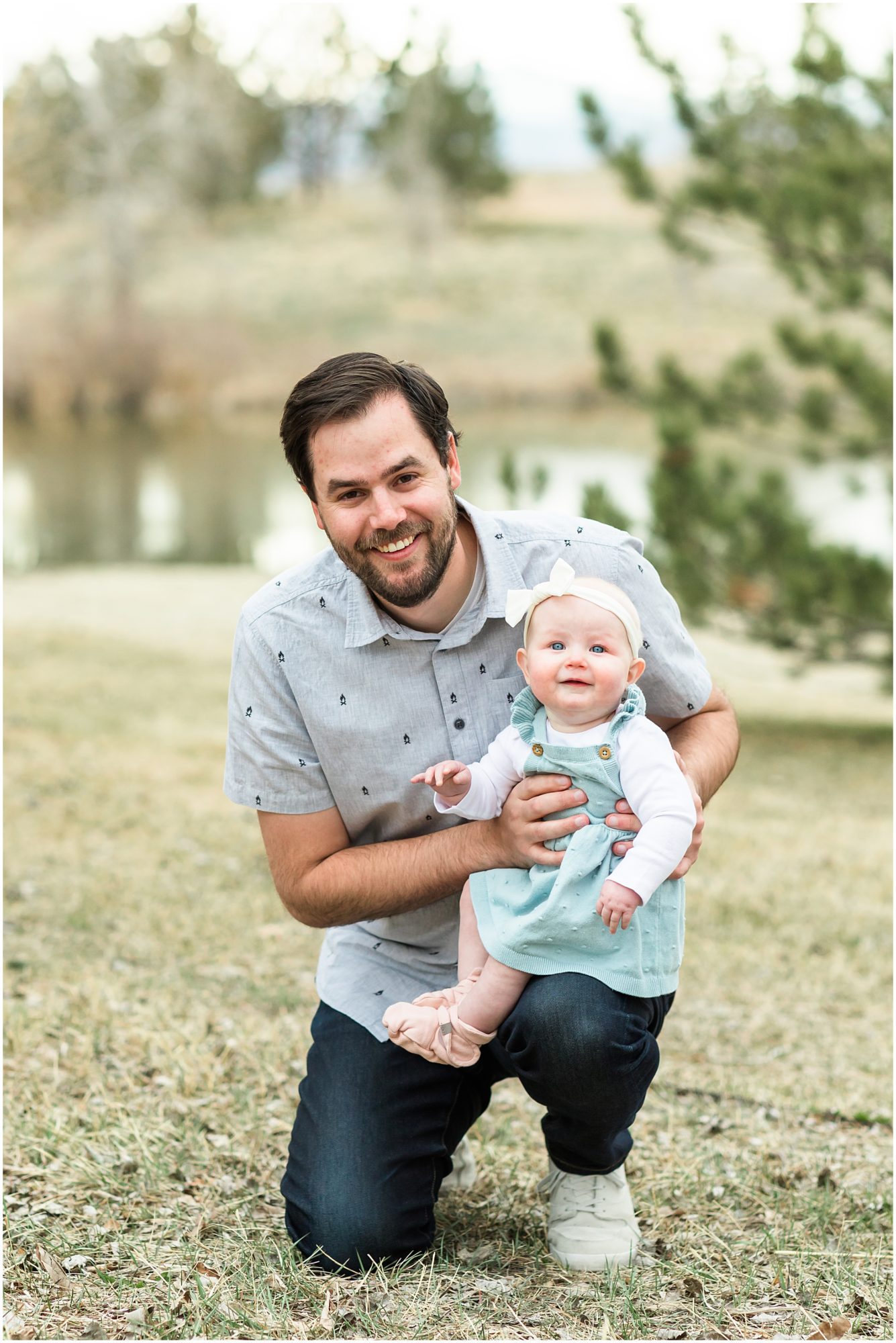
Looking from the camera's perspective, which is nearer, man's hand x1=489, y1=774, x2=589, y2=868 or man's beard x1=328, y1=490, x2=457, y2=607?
man's hand x1=489, y1=774, x2=589, y2=868

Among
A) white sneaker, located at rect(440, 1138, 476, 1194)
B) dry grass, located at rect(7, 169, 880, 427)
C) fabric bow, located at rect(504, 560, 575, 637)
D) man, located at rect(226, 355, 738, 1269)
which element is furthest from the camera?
dry grass, located at rect(7, 169, 880, 427)

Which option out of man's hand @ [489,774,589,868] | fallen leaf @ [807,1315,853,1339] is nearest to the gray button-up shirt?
man's hand @ [489,774,589,868]

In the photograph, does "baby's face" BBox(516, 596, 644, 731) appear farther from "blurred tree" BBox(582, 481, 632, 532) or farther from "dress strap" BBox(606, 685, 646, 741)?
"blurred tree" BBox(582, 481, 632, 532)

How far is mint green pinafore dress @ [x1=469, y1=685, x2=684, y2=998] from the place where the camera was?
2.11m

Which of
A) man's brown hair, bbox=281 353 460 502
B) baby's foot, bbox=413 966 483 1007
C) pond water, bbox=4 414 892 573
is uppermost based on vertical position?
man's brown hair, bbox=281 353 460 502

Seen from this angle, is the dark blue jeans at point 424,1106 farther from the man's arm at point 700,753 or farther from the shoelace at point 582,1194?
the man's arm at point 700,753

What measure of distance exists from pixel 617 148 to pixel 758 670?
429 cm

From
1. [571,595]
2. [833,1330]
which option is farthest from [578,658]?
[833,1330]

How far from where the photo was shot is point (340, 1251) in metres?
2.29

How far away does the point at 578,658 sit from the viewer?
2096mm

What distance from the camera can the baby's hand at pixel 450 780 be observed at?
6.90 ft

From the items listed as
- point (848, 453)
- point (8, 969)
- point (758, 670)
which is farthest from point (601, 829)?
point (758, 670)

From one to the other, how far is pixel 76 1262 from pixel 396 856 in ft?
2.80

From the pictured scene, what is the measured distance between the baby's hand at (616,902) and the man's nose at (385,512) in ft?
2.14
